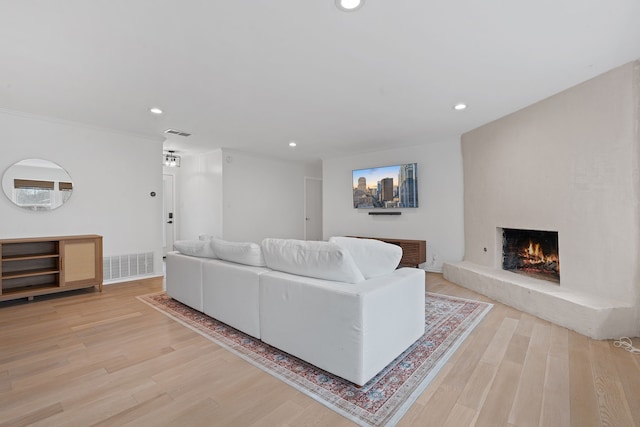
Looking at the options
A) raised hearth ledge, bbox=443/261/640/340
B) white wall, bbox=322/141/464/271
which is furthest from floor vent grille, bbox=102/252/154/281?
raised hearth ledge, bbox=443/261/640/340

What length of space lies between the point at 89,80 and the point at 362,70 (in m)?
2.53

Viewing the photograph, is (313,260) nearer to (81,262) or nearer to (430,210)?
(81,262)

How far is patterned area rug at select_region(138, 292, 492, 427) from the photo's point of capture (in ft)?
5.20

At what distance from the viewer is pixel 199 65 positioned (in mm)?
2473

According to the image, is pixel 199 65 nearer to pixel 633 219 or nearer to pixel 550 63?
pixel 550 63

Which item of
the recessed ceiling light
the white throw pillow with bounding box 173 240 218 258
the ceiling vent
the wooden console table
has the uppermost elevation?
the ceiling vent

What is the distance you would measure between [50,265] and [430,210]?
224 inches

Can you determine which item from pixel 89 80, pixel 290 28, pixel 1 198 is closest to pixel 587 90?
pixel 290 28

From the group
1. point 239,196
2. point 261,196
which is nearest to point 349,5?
point 239,196

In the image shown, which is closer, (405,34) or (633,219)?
(405,34)

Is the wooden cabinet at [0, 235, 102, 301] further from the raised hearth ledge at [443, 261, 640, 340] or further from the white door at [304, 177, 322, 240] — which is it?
the raised hearth ledge at [443, 261, 640, 340]

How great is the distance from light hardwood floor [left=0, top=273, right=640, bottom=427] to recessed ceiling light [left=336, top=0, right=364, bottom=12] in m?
2.29

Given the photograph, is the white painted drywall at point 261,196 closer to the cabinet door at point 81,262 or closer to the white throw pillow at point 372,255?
the cabinet door at point 81,262

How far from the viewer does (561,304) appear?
266 centimetres
